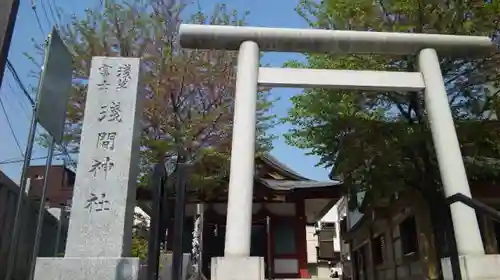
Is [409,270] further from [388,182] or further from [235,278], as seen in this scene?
[235,278]

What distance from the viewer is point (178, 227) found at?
434 cm

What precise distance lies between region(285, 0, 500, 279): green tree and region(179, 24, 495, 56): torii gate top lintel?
1133mm

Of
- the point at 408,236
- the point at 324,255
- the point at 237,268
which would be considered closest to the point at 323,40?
the point at 237,268

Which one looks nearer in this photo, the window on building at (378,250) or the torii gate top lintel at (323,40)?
the torii gate top lintel at (323,40)

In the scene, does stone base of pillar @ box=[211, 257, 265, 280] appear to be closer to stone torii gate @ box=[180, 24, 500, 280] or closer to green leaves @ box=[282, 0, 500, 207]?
stone torii gate @ box=[180, 24, 500, 280]

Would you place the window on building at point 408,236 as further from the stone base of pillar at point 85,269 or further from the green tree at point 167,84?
the stone base of pillar at point 85,269

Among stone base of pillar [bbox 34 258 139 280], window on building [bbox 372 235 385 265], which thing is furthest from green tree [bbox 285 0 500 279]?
window on building [bbox 372 235 385 265]

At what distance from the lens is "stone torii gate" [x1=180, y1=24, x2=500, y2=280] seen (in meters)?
5.45

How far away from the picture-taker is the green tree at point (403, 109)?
26.5ft

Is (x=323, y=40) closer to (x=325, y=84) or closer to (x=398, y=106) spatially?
(x=325, y=84)

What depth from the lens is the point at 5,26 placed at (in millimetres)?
4434

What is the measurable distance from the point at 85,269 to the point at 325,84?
13.2 ft

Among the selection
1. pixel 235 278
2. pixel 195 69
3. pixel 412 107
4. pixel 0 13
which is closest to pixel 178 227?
pixel 235 278

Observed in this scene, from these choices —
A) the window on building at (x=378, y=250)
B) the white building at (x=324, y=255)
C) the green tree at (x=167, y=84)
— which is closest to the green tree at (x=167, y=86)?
the green tree at (x=167, y=84)
